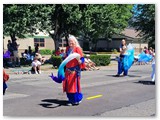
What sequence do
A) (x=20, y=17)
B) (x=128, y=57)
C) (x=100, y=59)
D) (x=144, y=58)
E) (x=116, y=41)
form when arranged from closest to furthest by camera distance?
(x=128, y=57) → (x=20, y=17) → (x=100, y=59) → (x=144, y=58) → (x=116, y=41)

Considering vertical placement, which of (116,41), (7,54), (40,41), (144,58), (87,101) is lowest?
(87,101)

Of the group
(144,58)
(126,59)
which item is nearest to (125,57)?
(126,59)

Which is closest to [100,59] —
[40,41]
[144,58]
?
[144,58]

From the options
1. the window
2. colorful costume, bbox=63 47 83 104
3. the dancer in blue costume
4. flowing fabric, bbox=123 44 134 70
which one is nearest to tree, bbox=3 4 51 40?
the dancer in blue costume

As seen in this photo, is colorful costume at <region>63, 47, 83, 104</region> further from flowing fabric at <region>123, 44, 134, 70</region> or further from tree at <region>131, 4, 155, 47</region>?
tree at <region>131, 4, 155, 47</region>

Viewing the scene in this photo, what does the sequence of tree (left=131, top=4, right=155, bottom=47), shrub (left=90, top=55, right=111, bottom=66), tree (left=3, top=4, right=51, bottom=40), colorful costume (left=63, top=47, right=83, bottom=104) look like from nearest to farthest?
colorful costume (left=63, top=47, right=83, bottom=104) → tree (left=3, top=4, right=51, bottom=40) → shrub (left=90, top=55, right=111, bottom=66) → tree (left=131, top=4, right=155, bottom=47)

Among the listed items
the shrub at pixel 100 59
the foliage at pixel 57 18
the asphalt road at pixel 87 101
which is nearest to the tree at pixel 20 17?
the foliage at pixel 57 18

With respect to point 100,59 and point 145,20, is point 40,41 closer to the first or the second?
point 145,20

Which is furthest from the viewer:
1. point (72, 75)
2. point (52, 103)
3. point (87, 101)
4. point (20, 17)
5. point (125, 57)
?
point (20, 17)

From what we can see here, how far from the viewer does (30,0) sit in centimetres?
1320

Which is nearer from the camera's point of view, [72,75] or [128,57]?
[72,75]

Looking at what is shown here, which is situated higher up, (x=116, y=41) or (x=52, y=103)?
(x=116, y=41)

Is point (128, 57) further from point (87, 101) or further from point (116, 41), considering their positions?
point (116, 41)

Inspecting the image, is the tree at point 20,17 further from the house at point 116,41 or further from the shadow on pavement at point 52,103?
the house at point 116,41
